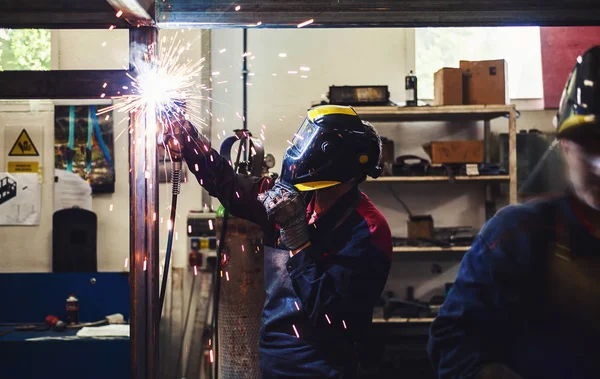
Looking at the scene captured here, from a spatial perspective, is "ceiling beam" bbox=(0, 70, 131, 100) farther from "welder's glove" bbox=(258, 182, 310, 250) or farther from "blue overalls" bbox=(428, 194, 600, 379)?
"blue overalls" bbox=(428, 194, 600, 379)

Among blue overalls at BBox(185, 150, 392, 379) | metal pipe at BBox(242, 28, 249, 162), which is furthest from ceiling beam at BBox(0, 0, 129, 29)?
metal pipe at BBox(242, 28, 249, 162)

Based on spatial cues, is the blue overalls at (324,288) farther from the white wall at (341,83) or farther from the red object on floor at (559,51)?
the red object on floor at (559,51)

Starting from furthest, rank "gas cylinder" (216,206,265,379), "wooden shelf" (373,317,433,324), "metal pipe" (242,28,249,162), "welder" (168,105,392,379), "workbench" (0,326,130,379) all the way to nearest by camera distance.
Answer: "metal pipe" (242,28,249,162) < "wooden shelf" (373,317,433,324) < "workbench" (0,326,130,379) < "gas cylinder" (216,206,265,379) < "welder" (168,105,392,379)

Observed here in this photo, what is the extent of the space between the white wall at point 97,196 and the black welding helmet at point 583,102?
10.8ft

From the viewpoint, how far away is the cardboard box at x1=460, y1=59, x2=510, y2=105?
13.4ft

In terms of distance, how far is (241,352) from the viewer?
96.0 inches

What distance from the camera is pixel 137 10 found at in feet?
6.04

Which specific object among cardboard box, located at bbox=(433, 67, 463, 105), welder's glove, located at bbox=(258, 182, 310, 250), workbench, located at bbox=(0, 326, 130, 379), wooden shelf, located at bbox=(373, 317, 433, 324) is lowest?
workbench, located at bbox=(0, 326, 130, 379)

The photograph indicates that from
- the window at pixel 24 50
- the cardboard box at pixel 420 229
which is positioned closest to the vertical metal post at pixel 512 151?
the cardboard box at pixel 420 229

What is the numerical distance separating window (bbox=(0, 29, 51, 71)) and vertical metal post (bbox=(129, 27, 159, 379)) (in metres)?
2.09

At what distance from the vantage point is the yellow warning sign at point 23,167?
412cm

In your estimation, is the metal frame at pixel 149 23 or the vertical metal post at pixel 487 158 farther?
the vertical metal post at pixel 487 158

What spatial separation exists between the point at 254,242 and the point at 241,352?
0.49 metres

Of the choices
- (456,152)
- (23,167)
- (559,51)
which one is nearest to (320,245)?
(456,152)
